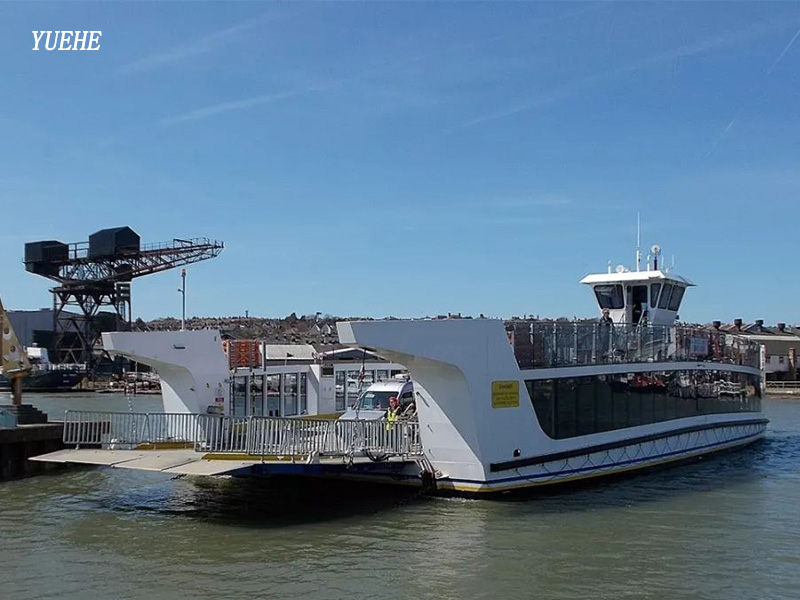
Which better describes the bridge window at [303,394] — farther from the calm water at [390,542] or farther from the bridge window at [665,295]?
the bridge window at [665,295]

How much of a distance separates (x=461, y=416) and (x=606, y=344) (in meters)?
5.27

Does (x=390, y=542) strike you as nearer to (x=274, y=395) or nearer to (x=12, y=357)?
Result: (x=274, y=395)

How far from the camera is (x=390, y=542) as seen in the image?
12328mm

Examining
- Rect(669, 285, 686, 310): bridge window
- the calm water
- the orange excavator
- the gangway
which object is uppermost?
Rect(669, 285, 686, 310): bridge window

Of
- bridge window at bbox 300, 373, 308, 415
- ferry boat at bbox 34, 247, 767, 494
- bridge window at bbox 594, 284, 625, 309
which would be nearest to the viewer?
ferry boat at bbox 34, 247, 767, 494

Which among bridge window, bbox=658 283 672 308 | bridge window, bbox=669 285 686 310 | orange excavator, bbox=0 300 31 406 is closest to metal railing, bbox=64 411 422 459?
orange excavator, bbox=0 300 31 406

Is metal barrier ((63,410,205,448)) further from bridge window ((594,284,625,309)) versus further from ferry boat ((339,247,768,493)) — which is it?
bridge window ((594,284,625,309))

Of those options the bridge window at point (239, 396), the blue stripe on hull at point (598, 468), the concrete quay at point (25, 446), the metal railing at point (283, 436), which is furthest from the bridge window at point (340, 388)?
A: the blue stripe on hull at point (598, 468)

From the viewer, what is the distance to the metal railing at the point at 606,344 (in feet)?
53.6

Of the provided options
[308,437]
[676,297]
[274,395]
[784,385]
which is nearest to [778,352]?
[784,385]

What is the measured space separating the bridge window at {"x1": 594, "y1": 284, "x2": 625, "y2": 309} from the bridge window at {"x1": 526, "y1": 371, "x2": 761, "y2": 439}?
296cm

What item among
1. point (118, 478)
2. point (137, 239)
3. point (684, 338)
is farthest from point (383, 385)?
point (137, 239)

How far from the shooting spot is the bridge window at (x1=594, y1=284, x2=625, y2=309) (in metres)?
23.1

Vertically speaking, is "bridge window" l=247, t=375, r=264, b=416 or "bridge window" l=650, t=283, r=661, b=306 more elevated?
"bridge window" l=650, t=283, r=661, b=306
